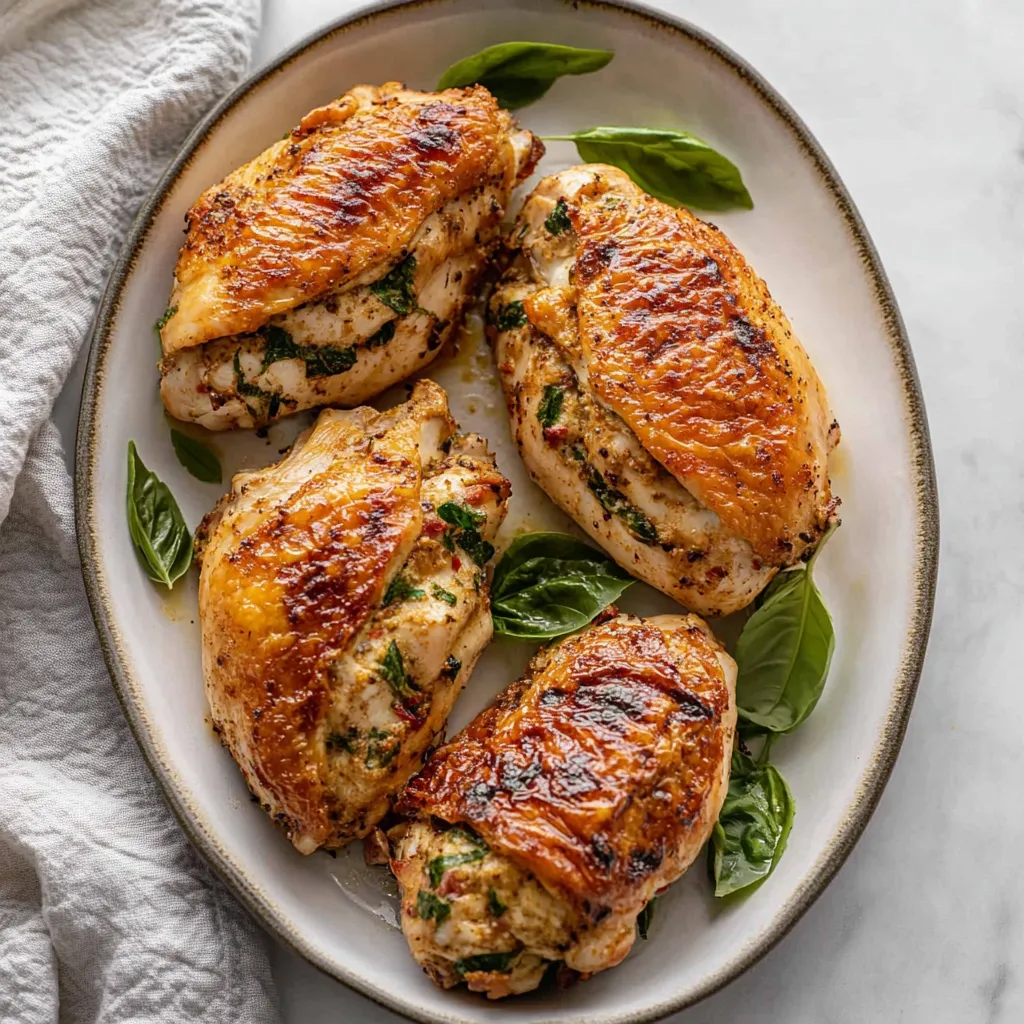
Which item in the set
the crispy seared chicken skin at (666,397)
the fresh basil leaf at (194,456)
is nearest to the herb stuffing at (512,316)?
the crispy seared chicken skin at (666,397)

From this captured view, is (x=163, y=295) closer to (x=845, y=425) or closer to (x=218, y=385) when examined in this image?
(x=218, y=385)

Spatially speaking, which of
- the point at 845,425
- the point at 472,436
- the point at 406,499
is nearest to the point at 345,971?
the point at 406,499

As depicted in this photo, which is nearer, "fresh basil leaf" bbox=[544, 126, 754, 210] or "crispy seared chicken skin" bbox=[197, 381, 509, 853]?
"crispy seared chicken skin" bbox=[197, 381, 509, 853]

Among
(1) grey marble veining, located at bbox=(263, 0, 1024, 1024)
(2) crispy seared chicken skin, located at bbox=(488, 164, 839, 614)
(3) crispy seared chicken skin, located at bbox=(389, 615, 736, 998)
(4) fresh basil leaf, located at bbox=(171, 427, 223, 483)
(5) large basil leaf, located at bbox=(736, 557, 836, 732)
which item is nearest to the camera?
(3) crispy seared chicken skin, located at bbox=(389, 615, 736, 998)

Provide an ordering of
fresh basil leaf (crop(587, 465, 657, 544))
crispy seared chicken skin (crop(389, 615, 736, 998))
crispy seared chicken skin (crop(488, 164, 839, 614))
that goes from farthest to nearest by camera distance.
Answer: fresh basil leaf (crop(587, 465, 657, 544)) → crispy seared chicken skin (crop(488, 164, 839, 614)) → crispy seared chicken skin (crop(389, 615, 736, 998))

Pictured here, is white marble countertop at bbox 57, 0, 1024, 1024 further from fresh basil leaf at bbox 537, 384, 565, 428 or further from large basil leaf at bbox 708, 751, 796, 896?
fresh basil leaf at bbox 537, 384, 565, 428

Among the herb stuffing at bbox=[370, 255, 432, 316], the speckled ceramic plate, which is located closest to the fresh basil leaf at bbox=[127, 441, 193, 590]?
the speckled ceramic plate
